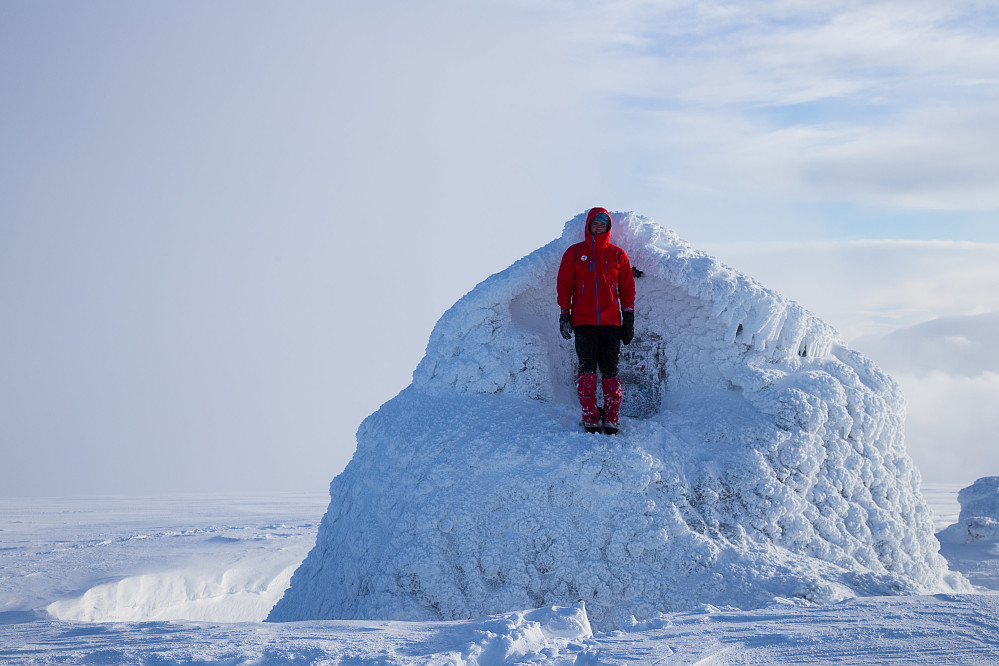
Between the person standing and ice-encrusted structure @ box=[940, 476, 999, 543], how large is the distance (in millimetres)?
5548

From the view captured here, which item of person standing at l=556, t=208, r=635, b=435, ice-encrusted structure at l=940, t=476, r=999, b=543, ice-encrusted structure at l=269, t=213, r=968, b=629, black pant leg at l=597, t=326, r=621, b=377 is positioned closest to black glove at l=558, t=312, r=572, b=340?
person standing at l=556, t=208, r=635, b=435

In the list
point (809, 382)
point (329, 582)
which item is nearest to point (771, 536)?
point (809, 382)

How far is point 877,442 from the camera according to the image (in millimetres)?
4785

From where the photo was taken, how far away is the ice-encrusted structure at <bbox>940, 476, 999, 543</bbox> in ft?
24.2

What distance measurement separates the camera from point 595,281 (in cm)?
454

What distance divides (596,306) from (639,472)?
3.67 ft

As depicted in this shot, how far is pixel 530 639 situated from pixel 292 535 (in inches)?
346

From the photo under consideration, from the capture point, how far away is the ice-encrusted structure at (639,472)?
394 centimetres

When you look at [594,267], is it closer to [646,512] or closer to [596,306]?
[596,306]

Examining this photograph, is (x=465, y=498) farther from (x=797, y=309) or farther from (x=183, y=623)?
(x=797, y=309)

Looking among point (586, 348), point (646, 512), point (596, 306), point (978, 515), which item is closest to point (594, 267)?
point (596, 306)

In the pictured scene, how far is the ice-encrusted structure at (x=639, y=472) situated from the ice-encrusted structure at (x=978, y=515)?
126 inches

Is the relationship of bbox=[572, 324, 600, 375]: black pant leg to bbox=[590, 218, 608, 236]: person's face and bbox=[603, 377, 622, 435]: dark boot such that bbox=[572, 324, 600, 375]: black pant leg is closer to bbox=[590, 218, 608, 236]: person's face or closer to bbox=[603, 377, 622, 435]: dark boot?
bbox=[603, 377, 622, 435]: dark boot

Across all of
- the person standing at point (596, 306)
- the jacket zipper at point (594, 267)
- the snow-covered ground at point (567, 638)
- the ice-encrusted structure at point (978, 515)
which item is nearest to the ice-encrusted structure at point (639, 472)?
the person standing at point (596, 306)
